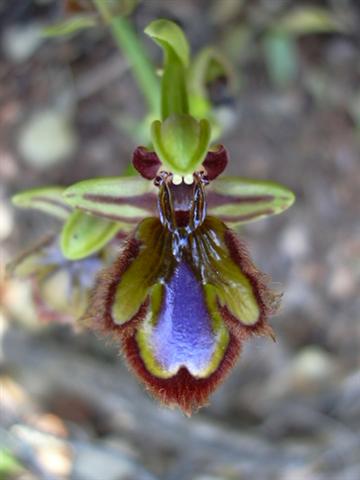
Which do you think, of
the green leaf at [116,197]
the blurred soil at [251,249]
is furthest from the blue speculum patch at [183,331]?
the blurred soil at [251,249]

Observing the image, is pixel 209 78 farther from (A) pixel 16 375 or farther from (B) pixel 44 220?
(A) pixel 16 375

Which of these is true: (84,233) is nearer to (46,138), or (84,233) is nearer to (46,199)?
(46,199)

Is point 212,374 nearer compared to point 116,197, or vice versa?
point 212,374

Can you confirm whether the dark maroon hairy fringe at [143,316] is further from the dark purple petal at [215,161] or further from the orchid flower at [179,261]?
the dark purple petal at [215,161]

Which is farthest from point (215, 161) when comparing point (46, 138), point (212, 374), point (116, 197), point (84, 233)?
point (46, 138)

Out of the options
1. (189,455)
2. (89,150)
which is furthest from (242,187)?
(189,455)

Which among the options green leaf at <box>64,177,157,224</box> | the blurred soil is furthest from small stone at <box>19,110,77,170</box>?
green leaf at <box>64,177,157,224</box>
